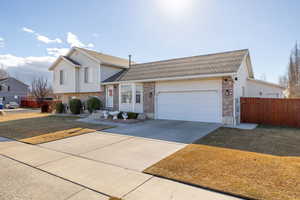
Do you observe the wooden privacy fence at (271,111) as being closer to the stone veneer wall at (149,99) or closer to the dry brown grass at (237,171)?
the stone veneer wall at (149,99)

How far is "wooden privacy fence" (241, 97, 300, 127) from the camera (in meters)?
9.98

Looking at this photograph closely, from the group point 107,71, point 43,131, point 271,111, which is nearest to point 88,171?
point 43,131

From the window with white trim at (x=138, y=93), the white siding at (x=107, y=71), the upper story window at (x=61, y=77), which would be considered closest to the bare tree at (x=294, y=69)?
the window with white trim at (x=138, y=93)

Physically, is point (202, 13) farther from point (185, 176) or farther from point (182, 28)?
point (185, 176)

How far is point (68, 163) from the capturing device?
4.63 m

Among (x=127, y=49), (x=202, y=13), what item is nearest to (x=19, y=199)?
(x=202, y=13)

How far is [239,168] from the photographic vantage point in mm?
4078

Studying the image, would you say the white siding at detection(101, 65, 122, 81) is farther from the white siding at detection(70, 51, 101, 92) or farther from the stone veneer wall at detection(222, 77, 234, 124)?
the stone veneer wall at detection(222, 77, 234, 124)

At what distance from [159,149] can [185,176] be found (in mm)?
2143

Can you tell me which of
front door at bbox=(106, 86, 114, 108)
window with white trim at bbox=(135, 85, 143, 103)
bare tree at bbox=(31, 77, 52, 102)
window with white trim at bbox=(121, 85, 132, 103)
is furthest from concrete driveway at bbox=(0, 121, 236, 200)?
bare tree at bbox=(31, 77, 52, 102)

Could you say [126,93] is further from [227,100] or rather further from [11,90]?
[11,90]

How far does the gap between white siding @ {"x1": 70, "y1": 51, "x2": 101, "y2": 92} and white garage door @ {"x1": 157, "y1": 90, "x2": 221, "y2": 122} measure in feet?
21.9

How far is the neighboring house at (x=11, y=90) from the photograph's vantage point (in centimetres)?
3844

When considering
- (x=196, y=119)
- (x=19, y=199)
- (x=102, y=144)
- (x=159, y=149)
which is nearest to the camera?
(x=19, y=199)
